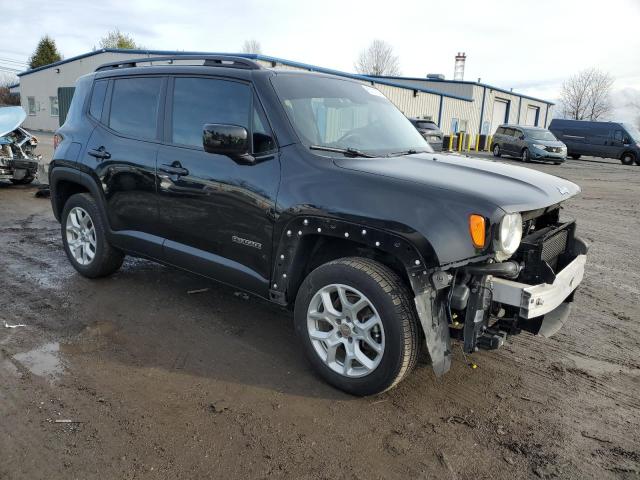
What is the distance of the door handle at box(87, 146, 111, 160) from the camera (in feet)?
15.0

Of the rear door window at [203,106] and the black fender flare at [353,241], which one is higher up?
the rear door window at [203,106]

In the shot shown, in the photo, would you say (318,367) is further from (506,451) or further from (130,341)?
(130,341)

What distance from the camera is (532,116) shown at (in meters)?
50.1

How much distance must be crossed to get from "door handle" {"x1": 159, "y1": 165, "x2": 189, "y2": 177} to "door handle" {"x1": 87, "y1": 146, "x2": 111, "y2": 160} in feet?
2.67

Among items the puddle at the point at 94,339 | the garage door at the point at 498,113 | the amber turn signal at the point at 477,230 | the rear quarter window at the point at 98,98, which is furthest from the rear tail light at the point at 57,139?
the garage door at the point at 498,113

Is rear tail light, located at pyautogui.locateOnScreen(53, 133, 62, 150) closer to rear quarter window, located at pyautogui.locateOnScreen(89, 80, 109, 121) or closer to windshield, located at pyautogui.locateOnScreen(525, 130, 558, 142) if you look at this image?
rear quarter window, located at pyautogui.locateOnScreen(89, 80, 109, 121)

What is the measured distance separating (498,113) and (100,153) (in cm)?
4341

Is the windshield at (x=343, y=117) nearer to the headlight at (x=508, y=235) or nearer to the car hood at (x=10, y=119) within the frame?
the headlight at (x=508, y=235)

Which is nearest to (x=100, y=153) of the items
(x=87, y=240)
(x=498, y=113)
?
(x=87, y=240)

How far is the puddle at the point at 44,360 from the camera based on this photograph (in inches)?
133

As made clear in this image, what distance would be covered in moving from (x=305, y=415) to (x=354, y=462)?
47cm

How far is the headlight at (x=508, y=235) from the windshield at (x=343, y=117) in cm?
117

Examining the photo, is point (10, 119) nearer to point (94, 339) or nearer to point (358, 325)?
point (94, 339)

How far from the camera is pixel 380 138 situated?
13.0 ft
